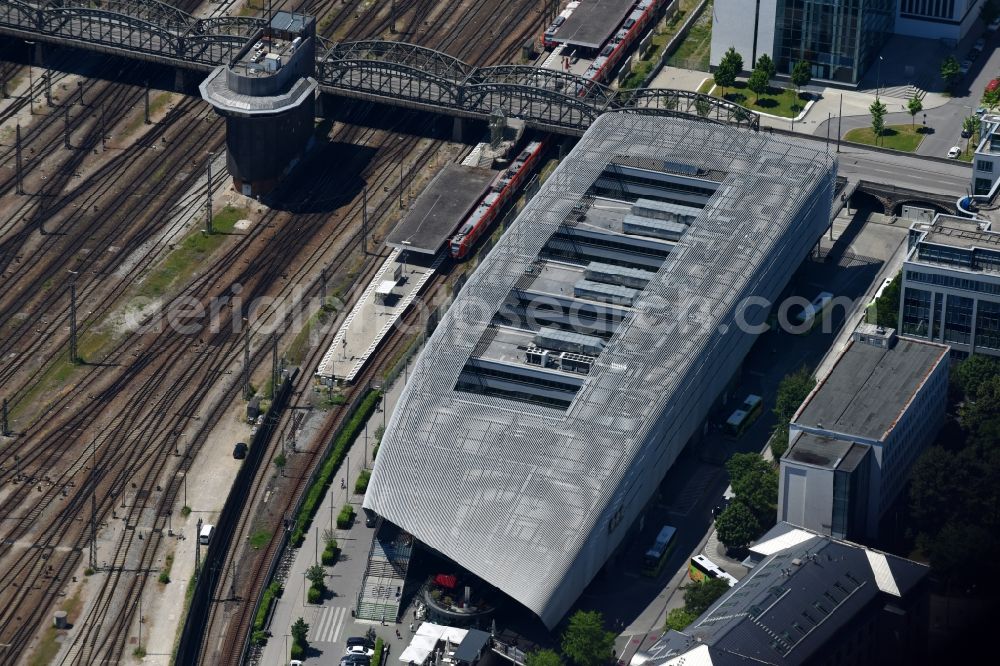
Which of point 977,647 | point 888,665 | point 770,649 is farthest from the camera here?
point 770,649

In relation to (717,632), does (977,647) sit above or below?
above

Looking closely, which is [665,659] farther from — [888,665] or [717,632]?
[888,665]

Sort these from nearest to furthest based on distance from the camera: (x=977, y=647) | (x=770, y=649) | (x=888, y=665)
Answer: (x=977, y=647)
(x=888, y=665)
(x=770, y=649)

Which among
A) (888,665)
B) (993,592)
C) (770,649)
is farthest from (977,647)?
(770,649)

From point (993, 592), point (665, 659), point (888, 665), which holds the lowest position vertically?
point (665, 659)

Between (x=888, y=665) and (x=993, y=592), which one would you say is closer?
(x=993, y=592)

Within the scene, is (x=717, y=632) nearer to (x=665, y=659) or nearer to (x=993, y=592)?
(x=665, y=659)

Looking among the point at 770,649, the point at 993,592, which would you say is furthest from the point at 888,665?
the point at 993,592

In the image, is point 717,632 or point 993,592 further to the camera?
point 717,632

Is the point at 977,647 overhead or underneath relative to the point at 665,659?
overhead
